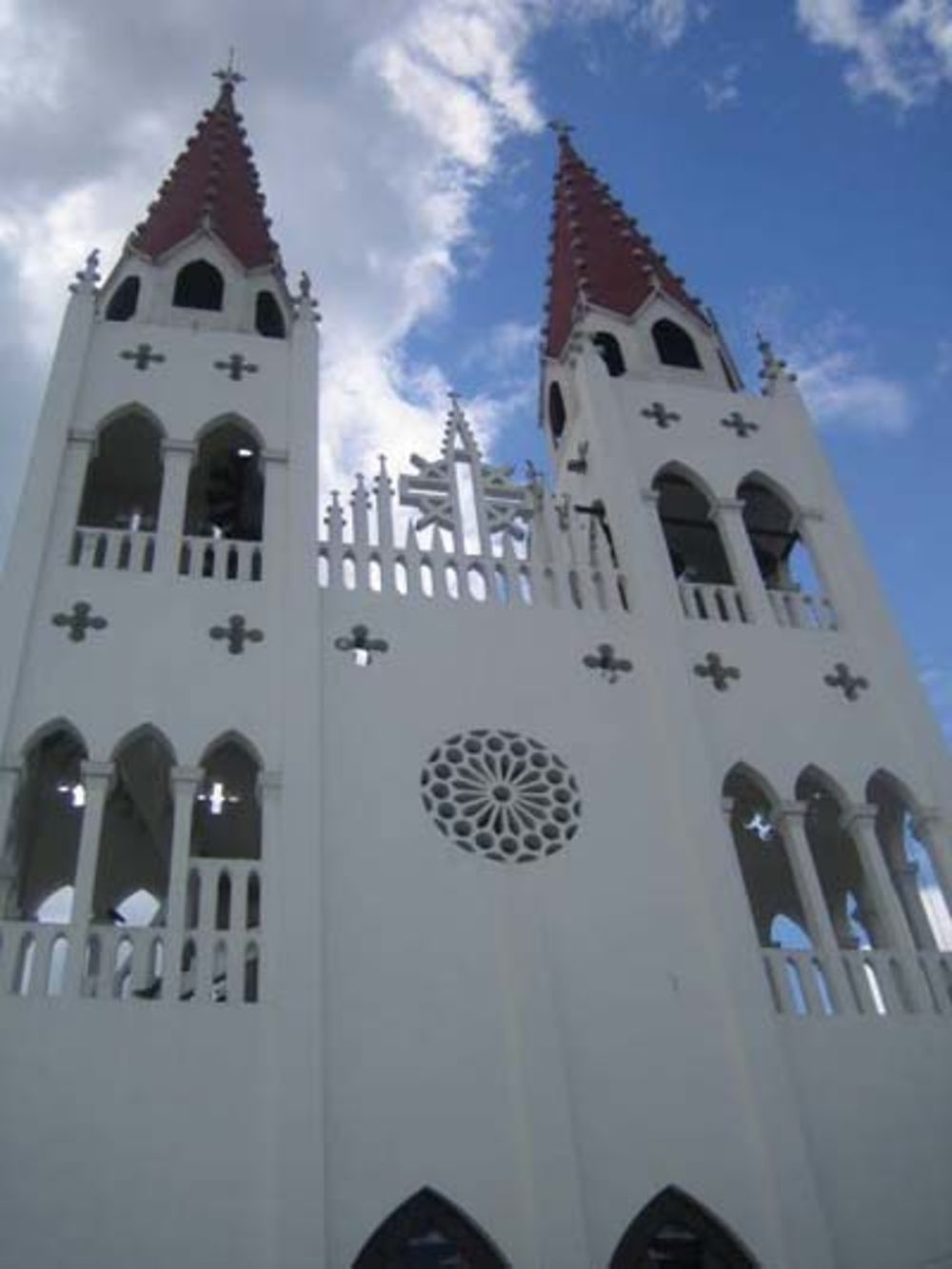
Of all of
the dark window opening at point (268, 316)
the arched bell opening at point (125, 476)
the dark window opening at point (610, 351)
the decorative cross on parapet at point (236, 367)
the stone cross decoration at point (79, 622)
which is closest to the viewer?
the stone cross decoration at point (79, 622)

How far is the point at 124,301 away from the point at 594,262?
6.12 meters

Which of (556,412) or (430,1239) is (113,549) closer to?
(430,1239)

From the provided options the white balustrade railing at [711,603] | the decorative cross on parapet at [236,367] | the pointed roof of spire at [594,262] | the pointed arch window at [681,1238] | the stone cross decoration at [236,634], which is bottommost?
the pointed arch window at [681,1238]

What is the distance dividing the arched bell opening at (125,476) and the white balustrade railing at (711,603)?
5192 millimetres

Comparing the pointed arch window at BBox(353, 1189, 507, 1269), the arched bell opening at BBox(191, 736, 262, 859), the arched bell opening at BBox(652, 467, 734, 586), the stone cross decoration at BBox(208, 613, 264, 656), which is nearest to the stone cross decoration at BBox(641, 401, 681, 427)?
the arched bell opening at BBox(652, 467, 734, 586)

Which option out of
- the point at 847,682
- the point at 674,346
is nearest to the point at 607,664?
the point at 847,682

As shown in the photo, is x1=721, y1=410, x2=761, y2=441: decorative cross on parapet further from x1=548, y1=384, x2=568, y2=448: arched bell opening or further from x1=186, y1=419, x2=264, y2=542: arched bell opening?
x1=186, y1=419, x2=264, y2=542: arched bell opening

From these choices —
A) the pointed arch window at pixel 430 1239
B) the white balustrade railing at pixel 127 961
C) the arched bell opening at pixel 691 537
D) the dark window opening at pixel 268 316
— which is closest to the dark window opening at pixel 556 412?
the arched bell opening at pixel 691 537

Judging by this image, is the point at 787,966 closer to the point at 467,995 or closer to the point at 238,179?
the point at 467,995

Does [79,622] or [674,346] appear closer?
[79,622]

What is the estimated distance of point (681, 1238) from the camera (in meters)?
8.43

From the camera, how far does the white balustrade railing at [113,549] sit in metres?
11.0

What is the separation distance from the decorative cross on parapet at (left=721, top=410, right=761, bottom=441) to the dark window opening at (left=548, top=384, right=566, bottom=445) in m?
2.21

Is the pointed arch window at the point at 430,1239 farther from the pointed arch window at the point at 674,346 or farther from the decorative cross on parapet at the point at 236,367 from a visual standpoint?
the pointed arch window at the point at 674,346
